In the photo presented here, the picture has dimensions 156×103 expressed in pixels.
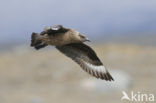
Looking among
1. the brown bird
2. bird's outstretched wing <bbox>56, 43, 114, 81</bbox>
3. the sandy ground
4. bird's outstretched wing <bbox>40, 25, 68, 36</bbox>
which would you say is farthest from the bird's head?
the sandy ground

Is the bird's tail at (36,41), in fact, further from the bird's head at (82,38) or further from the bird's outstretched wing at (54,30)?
the bird's head at (82,38)

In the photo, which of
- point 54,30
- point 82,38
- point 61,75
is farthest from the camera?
point 61,75

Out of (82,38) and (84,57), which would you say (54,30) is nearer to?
(82,38)

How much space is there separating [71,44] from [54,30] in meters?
0.82

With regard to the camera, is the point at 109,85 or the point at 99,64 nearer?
the point at 99,64

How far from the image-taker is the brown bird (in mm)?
9898

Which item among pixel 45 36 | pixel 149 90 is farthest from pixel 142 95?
pixel 45 36

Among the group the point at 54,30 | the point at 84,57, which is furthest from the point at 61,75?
the point at 54,30

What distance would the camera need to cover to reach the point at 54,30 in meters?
9.81

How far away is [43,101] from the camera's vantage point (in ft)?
51.8

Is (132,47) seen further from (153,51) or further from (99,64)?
(99,64)

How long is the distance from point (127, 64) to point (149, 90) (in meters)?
3.60

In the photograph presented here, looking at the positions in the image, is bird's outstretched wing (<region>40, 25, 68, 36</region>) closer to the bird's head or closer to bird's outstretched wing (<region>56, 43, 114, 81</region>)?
the bird's head

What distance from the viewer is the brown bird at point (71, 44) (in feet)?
32.5
